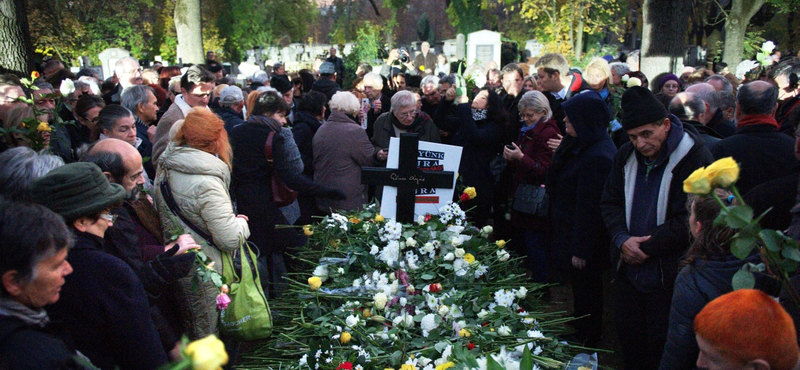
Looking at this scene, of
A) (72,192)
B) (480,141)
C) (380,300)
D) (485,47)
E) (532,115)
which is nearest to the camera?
(72,192)

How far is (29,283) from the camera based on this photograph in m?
1.62

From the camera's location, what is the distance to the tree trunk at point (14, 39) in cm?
603

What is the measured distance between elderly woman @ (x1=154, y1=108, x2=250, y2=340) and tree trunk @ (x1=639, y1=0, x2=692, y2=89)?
8.09 m

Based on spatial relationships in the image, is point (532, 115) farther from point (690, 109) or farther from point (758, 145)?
point (758, 145)

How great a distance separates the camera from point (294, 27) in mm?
38531

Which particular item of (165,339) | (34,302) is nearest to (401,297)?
(165,339)

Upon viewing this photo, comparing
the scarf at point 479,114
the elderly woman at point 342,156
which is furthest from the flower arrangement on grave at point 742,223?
the scarf at point 479,114

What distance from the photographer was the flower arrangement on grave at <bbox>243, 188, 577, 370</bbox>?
272 centimetres

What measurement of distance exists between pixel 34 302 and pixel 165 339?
1.10 m

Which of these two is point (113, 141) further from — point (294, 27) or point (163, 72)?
point (294, 27)

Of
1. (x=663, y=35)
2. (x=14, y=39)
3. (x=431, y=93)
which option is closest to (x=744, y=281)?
(x=431, y=93)

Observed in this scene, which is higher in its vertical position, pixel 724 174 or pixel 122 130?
pixel 724 174

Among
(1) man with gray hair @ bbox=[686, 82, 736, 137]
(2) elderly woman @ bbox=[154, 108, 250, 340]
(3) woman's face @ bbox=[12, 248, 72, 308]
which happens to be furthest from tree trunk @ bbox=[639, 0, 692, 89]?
(3) woman's face @ bbox=[12, 248, 72, 308]

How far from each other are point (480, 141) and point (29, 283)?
14.9 ft
